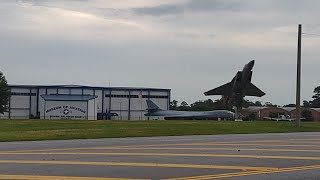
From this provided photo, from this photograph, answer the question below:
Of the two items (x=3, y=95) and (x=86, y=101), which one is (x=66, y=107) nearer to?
(x=86, y=101)

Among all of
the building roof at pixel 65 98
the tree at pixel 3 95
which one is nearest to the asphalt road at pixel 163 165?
the building roof at pixel 65 98

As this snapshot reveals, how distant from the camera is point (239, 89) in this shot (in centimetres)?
7262

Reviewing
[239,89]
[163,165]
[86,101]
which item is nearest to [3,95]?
[86,101]

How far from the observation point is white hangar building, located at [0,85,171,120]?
316 ft

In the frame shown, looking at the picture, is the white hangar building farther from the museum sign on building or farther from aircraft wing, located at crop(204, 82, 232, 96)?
aircraft wing, located at crop(204, 82, 232, 96)

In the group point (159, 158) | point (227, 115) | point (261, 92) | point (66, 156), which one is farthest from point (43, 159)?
point (227, 115)

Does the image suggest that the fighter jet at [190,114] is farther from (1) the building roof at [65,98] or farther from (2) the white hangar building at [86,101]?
(1) the building roof at [65,98]

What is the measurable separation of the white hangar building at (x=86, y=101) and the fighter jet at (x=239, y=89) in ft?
92.5

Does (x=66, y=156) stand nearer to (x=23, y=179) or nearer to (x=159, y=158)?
(x=159, y=158)

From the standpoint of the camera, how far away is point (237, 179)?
1055cm

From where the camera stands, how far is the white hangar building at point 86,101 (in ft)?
316

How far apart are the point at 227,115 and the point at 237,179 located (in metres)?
77.4

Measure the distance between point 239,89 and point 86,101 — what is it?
1305 inches

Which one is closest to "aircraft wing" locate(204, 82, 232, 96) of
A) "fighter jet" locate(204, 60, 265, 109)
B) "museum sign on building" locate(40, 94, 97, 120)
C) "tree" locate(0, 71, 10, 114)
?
"fighter jet" locate(204, 60, 265, 109)
